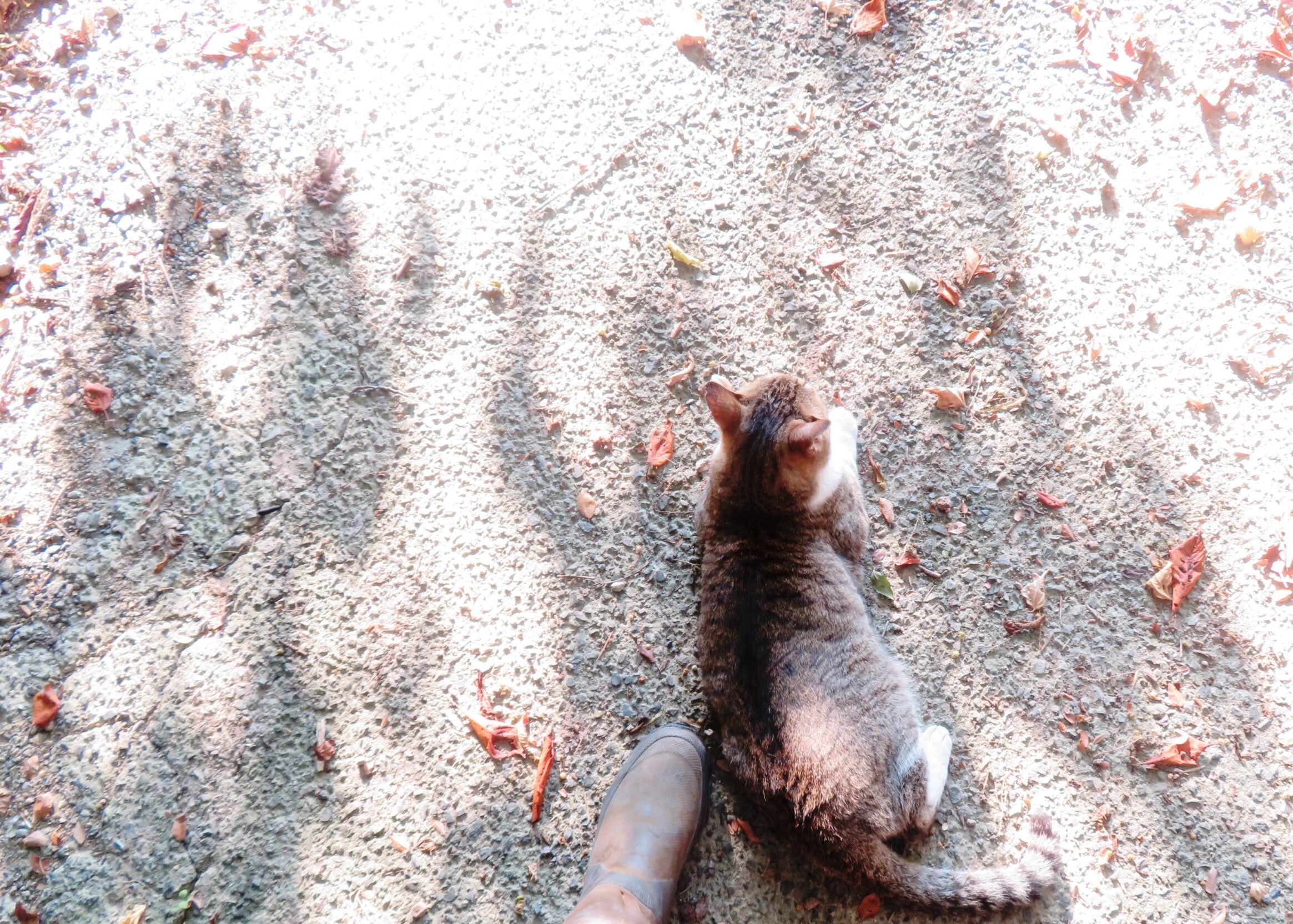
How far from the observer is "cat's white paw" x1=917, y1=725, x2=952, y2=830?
7.45ft

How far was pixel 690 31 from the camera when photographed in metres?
3.32

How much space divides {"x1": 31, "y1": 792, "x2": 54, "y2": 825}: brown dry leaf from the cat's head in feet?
8.12

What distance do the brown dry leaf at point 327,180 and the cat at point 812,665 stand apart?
202 cm

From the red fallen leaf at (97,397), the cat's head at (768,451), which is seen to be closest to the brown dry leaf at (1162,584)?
the cat's head at (768,451)

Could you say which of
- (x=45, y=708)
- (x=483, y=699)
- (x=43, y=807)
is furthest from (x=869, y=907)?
(x=45, y=708)

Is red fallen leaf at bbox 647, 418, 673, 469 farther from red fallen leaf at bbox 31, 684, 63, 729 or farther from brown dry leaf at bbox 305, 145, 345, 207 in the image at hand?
red fallen leaf at bbox 31, 684, 63, 729

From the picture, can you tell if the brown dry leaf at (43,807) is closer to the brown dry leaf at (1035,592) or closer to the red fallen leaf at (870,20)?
the brown dry leaf at (1035,592)

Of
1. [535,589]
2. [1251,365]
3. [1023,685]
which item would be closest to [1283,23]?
[1251,365]

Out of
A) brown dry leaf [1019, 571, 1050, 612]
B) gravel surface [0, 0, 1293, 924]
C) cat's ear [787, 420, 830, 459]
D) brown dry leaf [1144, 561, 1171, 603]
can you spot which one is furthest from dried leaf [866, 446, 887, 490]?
brown dry leaf [1144, 561, 1171, 603]

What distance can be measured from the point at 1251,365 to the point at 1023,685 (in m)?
1.57

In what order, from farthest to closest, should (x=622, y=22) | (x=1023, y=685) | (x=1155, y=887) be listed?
(x=622, y=22), (x=1023, y=685), (x=1155, y=887)

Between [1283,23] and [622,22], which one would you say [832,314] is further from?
[1283,23]

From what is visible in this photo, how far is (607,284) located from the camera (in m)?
3.07

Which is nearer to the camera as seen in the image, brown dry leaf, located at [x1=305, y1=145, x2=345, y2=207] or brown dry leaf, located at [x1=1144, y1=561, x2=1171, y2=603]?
brown dry leaf, located at [x1=1144, y1=561, x2=1171, y2=603]
